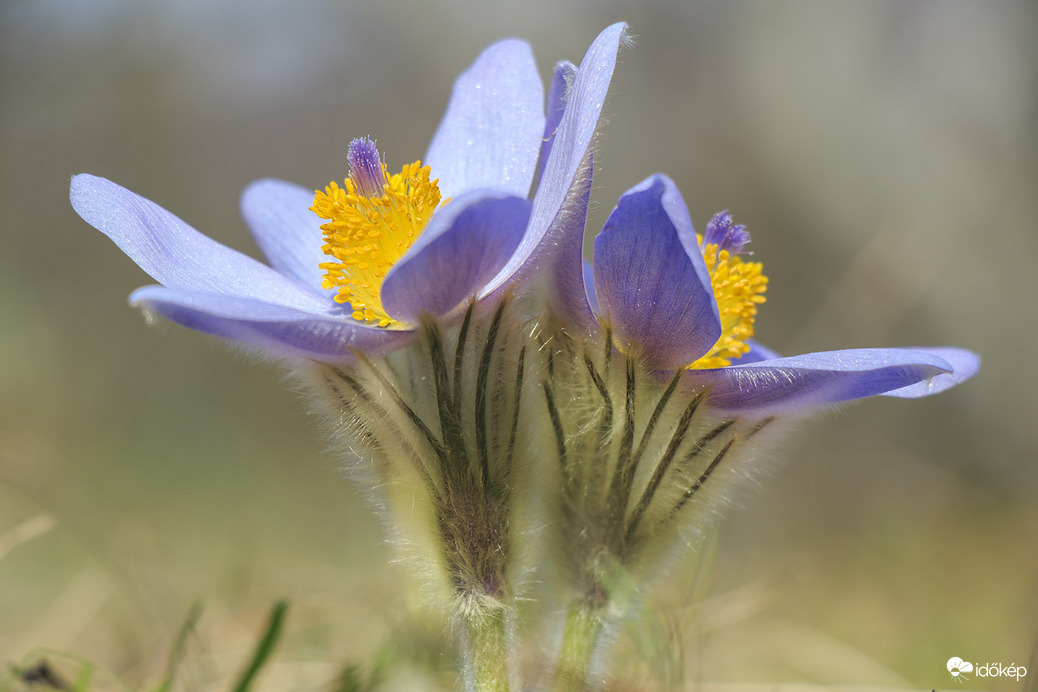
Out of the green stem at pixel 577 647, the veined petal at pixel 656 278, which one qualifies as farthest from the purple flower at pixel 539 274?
the green stem at pixel 577 647

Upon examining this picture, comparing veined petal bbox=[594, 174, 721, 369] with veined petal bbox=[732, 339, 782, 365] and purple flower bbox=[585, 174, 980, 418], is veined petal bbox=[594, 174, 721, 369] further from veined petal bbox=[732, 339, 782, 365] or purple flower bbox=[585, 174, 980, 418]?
veined petal bbox=[732, 339, 782, 365]

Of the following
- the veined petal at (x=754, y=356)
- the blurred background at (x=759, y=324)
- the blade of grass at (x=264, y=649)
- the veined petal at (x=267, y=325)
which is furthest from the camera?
the blurred background at (x=759, y=324)

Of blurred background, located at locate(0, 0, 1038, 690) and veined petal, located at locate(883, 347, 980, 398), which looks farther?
blurred background, located at locate(0, 0, 1038, 690)

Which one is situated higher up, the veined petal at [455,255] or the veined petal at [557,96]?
the veined petal at [557,96]

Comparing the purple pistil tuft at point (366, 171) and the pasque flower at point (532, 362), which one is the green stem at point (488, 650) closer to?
the pasque flower at point (532, 362)

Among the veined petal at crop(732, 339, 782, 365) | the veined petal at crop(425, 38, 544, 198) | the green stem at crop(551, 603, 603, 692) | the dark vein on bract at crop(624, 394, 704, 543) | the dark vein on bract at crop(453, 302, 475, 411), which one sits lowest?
the green stem at crop(551, 603, 603, 692)

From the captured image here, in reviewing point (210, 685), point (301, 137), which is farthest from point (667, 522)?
point (301, 137)

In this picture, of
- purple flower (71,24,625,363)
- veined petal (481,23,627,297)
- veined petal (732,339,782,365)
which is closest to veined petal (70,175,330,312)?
purple flower (71,24,625,363)
